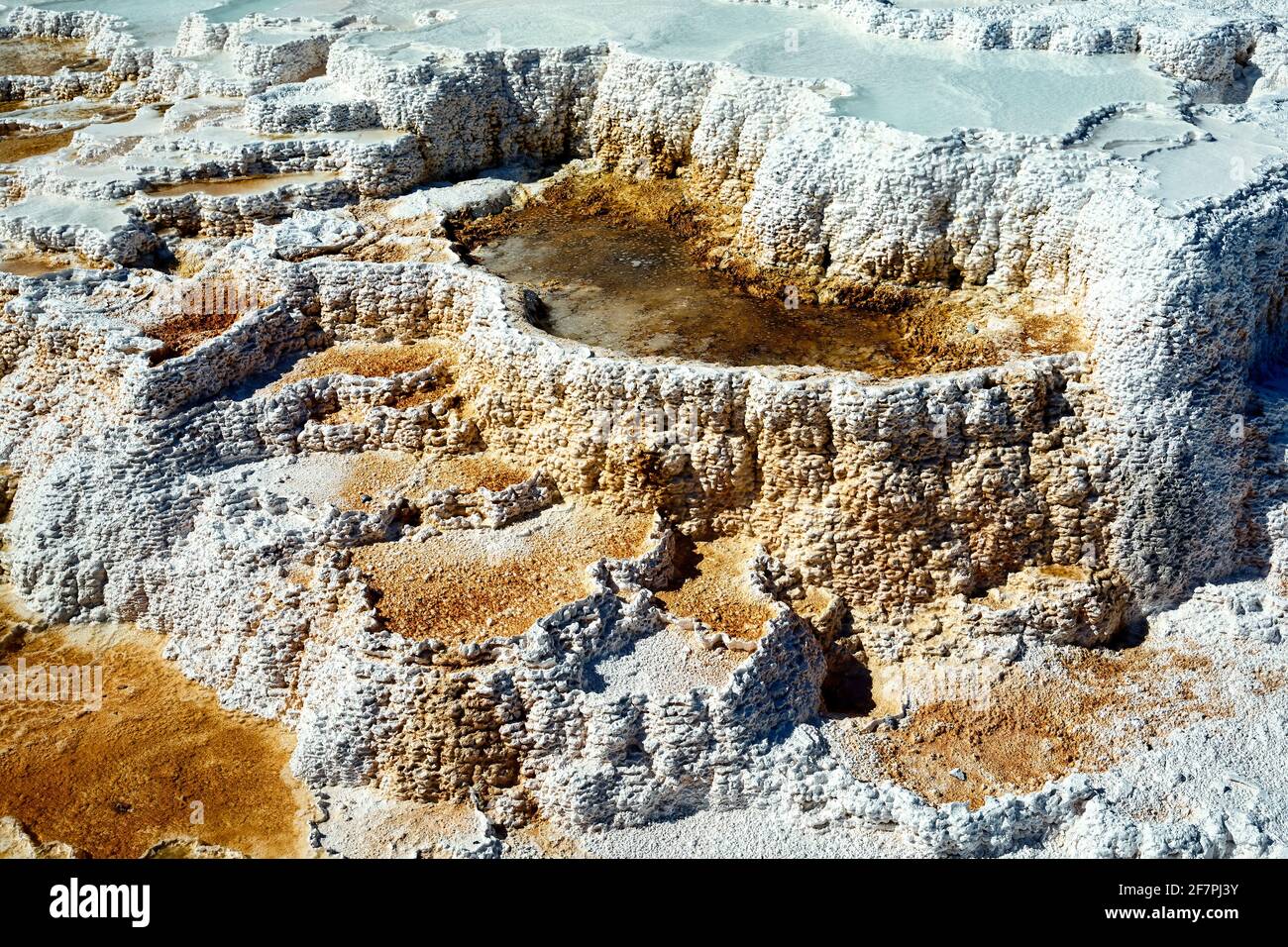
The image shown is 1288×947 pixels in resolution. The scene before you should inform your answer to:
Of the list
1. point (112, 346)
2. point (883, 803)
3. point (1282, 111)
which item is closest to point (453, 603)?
point (883, 803)

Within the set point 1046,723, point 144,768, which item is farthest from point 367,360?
point 1046,723

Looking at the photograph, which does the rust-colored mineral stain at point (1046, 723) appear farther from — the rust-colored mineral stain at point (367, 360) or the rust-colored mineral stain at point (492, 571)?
the rust-colored mineral stain at point (367, 360)

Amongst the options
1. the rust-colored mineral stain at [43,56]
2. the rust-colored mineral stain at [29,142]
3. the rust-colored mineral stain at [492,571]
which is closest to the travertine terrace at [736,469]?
the rust-colored mineral stain at [492,571]

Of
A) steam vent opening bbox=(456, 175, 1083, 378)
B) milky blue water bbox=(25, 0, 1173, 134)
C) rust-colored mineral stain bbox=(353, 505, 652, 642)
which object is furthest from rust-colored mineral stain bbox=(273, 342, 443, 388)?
milky blue water bbox=(25, 0, 1173, 134)

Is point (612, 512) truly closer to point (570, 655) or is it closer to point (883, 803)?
point (570, 655)

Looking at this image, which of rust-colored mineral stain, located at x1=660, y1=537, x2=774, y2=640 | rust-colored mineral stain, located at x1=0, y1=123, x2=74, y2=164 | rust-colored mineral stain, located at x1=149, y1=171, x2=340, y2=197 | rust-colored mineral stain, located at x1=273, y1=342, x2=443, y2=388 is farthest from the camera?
rust-colored mineral stain, located at x1=0, y1=123, x2=74, y2=164

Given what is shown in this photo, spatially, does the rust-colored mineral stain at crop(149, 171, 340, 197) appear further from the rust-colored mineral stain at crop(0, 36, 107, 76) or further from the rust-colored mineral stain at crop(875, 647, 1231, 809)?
the rust-colored mineral stain at crop(875, 647, 1231, 809)
